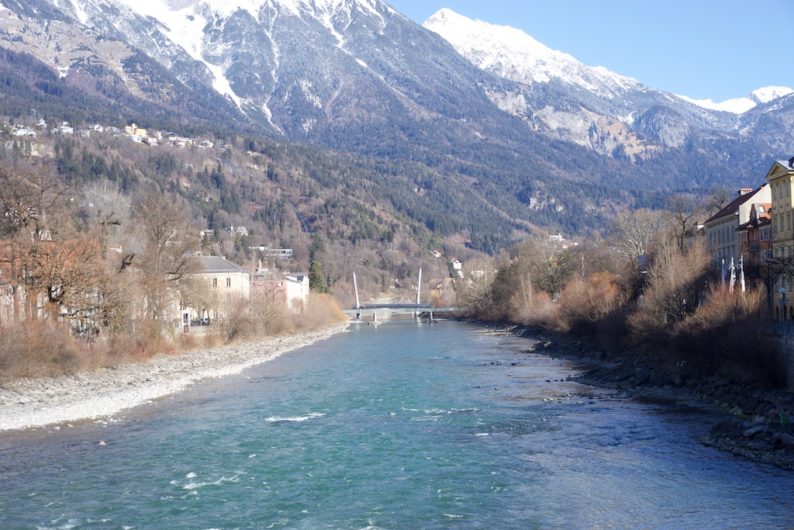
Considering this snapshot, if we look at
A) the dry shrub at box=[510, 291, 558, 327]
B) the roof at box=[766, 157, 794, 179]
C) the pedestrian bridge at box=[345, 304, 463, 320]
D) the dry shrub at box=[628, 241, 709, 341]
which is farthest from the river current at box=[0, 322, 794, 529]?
the pedestrian bridge at box=[345, 304, 463, 320]

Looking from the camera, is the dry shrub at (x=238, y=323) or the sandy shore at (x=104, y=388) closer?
the sandy shore at (x=104, y=388)

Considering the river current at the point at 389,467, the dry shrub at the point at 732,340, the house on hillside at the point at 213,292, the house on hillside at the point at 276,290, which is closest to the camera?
the river current at the point at 389,467

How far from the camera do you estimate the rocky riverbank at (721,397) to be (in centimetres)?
2600

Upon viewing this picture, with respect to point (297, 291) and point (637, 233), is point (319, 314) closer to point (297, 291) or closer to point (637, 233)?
point (297, 291)

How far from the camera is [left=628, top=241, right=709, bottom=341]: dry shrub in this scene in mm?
50094

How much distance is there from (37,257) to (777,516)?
38.1m

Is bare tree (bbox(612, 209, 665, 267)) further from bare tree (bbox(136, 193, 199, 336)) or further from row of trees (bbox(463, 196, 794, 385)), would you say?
bare tree (bbox(136, 193, 199, 336))

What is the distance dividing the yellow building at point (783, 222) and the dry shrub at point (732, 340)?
13433mm

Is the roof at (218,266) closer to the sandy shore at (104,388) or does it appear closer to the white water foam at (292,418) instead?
the sandy shore at (104,388)

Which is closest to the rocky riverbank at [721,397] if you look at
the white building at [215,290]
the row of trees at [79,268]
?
the row of trees at [79,268]

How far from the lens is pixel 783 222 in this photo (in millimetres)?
59906

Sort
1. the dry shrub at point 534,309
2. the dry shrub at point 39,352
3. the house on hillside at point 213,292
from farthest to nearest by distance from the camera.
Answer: the dry shrub at point 534,309, the house on hillside at point 213,292, the dry shrub at point 39,352

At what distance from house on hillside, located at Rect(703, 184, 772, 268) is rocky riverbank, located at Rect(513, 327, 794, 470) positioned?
25.1 meters

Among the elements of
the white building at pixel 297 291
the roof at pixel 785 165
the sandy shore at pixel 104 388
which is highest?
the roof at pixel 785 165
